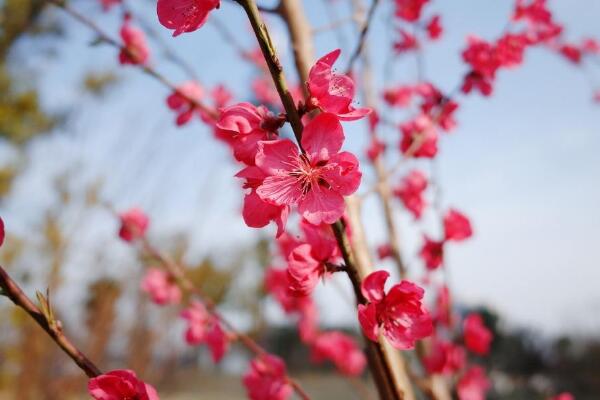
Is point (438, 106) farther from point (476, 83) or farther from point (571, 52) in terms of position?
point (571, 52)

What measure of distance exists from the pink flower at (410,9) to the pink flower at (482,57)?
0.32 metres

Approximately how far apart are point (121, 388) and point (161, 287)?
156 centimetres

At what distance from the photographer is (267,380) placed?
1.35 m

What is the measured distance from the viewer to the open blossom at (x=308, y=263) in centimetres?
81

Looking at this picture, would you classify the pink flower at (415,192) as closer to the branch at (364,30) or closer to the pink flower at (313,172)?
the branch at (364,30)

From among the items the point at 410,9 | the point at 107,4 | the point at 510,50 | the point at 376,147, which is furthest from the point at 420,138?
the point at 107,4

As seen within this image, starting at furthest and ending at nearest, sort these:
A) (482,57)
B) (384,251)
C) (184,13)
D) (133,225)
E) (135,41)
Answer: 1. (384,251)
2. (133,225)
3. (135,41)
4. (482,57)
5. (184,13)

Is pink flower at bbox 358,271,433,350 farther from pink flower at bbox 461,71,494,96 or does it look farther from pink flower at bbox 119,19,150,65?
pink flower at bbox 119,19,150,65

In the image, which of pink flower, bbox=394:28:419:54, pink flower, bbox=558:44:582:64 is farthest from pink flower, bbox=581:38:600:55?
pink flower, bbox=394:28:419:54

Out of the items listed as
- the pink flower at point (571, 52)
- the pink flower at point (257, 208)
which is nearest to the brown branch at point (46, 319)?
the pink flower at point (257, 208)

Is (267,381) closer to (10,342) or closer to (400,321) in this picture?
(400,321)

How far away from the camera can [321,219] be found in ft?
2.29

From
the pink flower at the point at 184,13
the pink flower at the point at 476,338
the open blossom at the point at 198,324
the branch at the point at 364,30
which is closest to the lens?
the pink flower at the point at 184,13

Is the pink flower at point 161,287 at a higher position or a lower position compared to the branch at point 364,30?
lower
